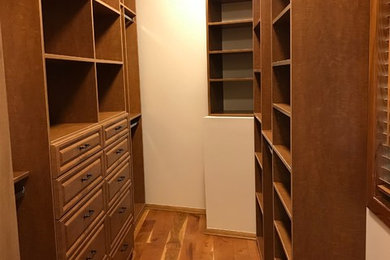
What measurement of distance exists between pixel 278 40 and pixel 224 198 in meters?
1.64

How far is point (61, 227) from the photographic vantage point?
5.74 feet

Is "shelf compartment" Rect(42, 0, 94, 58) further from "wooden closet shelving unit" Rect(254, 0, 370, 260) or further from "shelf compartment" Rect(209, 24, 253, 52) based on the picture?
"shelf compartment" Rect(209, 24, 253, 52)

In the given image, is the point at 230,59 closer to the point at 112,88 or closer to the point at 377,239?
the point at 112,88

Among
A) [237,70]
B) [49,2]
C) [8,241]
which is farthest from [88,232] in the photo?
[237,70]

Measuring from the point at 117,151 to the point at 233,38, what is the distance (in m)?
1.66

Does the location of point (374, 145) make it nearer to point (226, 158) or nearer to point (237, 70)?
point (226, 158)

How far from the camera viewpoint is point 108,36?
109 inches

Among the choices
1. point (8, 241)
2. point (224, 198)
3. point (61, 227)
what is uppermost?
point (8, 241)

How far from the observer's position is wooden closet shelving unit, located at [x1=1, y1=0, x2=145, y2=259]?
64.2 inches

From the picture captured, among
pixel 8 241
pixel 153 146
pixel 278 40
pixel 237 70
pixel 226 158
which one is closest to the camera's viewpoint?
pixel 8 241

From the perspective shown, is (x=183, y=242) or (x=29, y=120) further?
(x=183, y=242)

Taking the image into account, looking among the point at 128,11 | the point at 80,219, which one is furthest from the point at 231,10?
the point at 80,219

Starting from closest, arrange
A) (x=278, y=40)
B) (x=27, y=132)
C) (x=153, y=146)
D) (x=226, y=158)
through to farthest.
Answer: (x=27, y=132) < (x=278, y=40) < (x=226, y=158) < (x=153, y=146)

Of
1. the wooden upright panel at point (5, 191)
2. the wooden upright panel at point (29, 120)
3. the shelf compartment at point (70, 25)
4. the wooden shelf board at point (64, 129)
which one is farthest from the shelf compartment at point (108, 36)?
the wooden upright panel at point (5, 191)
